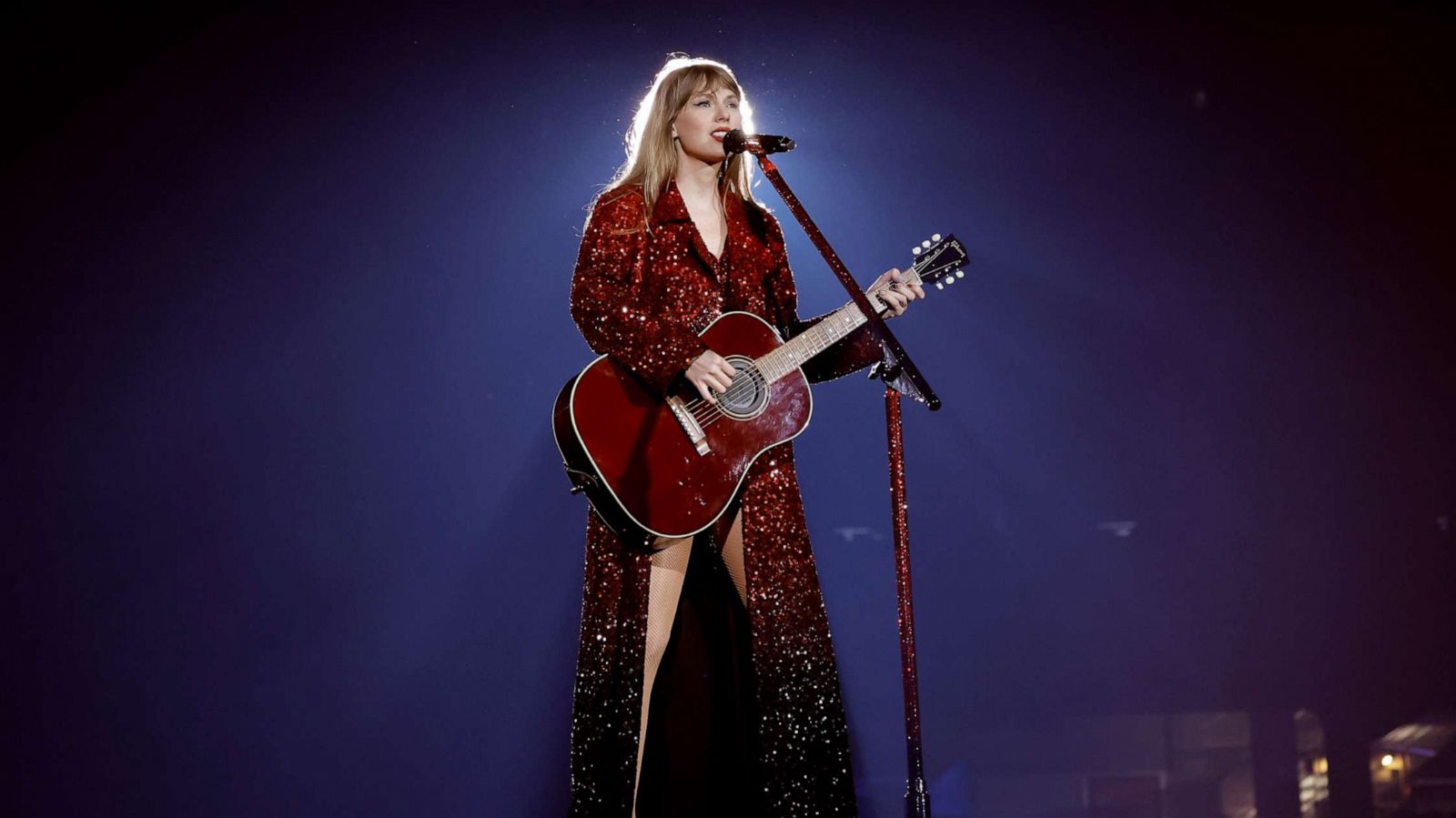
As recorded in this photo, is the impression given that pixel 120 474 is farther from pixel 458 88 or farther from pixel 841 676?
pixel 841 676

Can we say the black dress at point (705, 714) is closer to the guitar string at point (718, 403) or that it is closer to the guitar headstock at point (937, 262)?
the guitar string at point (718, 403)

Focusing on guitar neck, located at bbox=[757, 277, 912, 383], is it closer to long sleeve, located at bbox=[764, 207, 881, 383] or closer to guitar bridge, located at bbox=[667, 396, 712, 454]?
long sleeve, located at bbox=[764, 207, 881, 383]

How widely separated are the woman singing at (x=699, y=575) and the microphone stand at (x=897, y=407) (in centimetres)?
28

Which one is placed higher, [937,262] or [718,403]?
[937,262]

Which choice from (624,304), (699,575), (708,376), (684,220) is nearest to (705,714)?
(699,575)

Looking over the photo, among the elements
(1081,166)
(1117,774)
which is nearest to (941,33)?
(1081,166)

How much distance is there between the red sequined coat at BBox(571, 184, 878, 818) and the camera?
7.62 feet

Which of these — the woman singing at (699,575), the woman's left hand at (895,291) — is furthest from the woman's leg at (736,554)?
the woman's left hand at (895,291)

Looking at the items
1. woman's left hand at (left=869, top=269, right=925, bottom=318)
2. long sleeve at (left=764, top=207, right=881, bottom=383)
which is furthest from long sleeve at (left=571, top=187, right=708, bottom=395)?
woman's left hand at (left=869, top=269, right=925, bottom=318)

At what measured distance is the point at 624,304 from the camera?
2359mm

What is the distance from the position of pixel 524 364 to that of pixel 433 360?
250 mm

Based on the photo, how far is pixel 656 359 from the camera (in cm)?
224

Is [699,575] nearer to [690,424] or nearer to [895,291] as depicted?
[690,424]

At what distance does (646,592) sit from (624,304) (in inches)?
24.4
